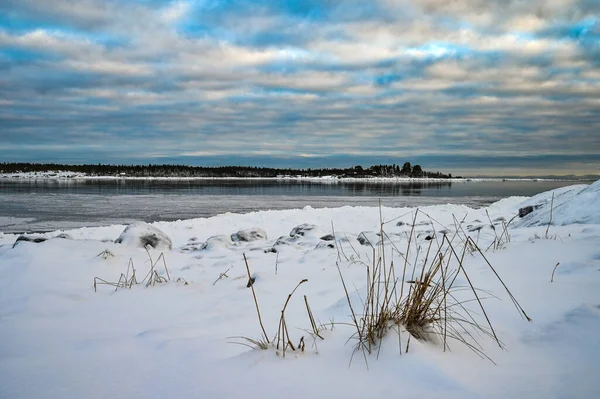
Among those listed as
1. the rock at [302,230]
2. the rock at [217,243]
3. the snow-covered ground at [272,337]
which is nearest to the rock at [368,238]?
the rock at [302,230]

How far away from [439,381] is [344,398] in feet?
1.35

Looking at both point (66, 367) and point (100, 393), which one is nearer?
point (100, 393)

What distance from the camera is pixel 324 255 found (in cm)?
578

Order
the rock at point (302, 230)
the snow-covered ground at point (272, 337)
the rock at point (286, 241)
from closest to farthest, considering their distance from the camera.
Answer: the snow-covered ground at point (272, 337) → the rock at point (286, 241) → the rock at point (302, 230)

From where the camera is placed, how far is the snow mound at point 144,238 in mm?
6950

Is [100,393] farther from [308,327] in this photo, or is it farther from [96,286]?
[96,286]

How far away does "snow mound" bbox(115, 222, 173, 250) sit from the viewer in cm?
695

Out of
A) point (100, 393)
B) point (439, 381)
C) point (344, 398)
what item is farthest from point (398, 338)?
point (100, 393)

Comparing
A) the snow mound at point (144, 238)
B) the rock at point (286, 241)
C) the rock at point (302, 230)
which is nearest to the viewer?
the snow mound at point (144, 238)

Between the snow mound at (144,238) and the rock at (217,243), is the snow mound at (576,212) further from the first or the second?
the snow mound at (144,238)

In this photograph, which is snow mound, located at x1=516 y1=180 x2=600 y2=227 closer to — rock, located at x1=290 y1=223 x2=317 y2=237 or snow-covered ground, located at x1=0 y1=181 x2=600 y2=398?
snow-covered ground, located at x1=0 y1=181 x2=600 y2=398

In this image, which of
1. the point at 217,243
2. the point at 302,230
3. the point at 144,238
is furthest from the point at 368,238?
the point at 144,238

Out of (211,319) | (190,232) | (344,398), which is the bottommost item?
(190,232)

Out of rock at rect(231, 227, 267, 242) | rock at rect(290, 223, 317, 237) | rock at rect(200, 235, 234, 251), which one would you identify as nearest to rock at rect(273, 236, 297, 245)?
rock at rect(290, 223, 317, 237)
